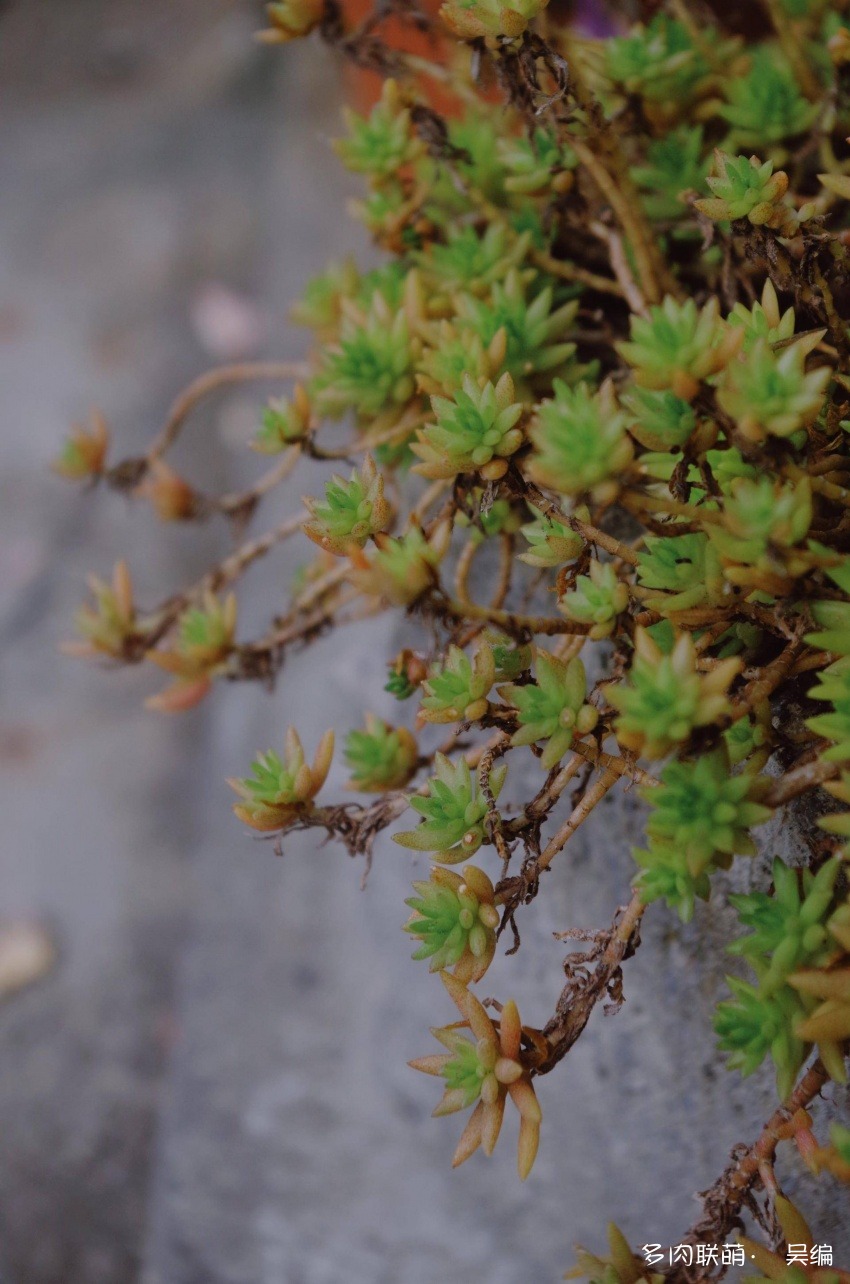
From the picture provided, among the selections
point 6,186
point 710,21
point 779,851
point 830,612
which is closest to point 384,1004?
point 779,851

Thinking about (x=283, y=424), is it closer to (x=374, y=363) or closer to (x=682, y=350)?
(x=374, y=363)

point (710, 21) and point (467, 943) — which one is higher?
point (710, 21)

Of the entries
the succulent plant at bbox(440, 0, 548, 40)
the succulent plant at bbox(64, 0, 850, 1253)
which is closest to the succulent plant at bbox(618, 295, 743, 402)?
the succulent plant at bbox(64, 0, 850, 1253)

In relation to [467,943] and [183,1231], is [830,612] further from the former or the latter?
[183,1231]

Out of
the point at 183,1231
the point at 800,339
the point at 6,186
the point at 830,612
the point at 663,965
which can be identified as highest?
the point at 6,186

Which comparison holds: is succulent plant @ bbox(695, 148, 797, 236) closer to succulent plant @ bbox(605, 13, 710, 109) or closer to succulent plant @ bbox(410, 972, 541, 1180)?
succulent plant @ bbox(605, 13, 710, 109)

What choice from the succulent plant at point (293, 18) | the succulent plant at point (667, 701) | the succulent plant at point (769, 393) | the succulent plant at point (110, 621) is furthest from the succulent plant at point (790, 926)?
the succulent plant at point (293, 18)

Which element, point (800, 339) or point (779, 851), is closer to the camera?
point (800, 339)
